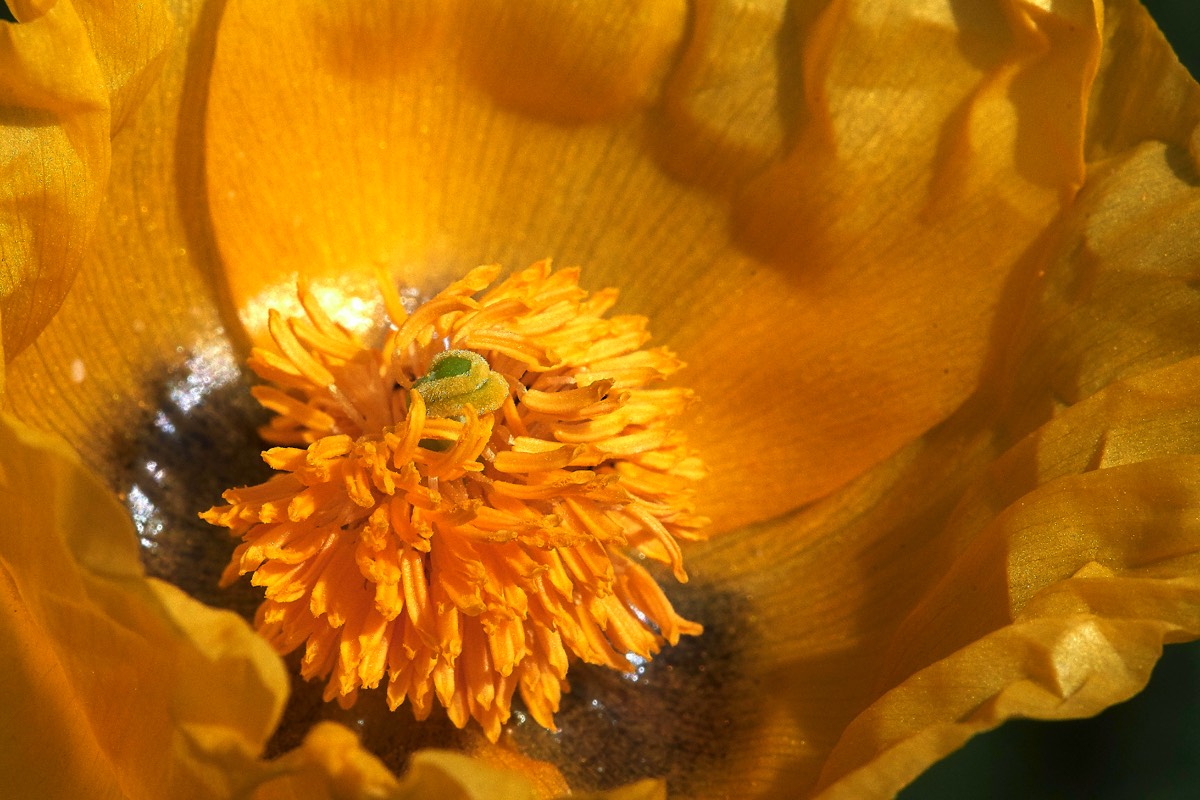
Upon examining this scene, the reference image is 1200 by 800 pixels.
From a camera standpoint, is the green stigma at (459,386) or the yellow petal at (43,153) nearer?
the yellow petal at (43,153)

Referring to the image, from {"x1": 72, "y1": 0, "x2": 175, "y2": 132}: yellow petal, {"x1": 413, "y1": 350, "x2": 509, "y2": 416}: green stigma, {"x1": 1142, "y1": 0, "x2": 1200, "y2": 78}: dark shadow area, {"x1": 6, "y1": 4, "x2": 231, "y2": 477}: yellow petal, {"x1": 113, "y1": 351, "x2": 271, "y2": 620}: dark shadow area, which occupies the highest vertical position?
{"x1": 72, "y1": 0, "x2": 175, "y2": 132}: yellow petal

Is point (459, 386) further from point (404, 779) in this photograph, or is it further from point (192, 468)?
point (404, 779)

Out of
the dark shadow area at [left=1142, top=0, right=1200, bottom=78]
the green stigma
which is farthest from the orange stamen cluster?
the dark shadow area at [left=1142, top=0, right=1200, bottom=78]

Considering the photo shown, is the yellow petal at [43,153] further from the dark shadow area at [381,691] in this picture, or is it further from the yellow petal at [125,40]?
the dark shadow area at [381,691]

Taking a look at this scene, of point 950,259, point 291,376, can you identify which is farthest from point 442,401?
point 950,259

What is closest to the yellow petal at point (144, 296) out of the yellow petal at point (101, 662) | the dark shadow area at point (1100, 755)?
the yellow petal at point (101, 662)

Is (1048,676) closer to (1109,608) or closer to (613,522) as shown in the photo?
(1109,608)

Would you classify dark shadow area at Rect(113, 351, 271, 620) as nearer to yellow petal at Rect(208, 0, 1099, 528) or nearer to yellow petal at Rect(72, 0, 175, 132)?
yellow petal at Rect(208, 0, 1099, 528)
